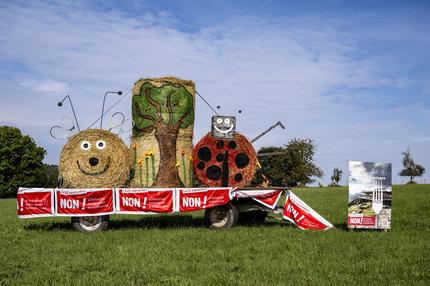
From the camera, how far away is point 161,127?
47.3 feet

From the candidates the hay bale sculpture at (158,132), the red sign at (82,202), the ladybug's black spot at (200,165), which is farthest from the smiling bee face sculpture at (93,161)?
the ladybug's black spot at (200,165)

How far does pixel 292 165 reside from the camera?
69812 millimetres

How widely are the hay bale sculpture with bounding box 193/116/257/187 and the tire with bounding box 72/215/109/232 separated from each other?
2.99 m

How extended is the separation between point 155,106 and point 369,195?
6.14 metres

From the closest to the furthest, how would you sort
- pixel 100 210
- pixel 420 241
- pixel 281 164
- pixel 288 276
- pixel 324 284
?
pixel 324 284 → pixel 288 276 → pixel 420 241 → pixel 100 210 → pixel 281 164

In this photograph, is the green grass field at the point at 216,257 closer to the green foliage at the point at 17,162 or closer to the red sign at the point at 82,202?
the red sign at the point at 82,202

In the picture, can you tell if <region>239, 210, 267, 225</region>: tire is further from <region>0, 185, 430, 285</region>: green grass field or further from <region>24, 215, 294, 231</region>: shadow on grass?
<region>0, 185, 430, 285</region>: green grass field

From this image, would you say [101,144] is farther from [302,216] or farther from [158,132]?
[302,216]

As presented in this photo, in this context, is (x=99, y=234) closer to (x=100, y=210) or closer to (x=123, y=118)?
(x=100, y=210)

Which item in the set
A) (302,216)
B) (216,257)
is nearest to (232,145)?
(302,216)

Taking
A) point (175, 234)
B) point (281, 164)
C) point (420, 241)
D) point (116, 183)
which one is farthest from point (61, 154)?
point (281, 164)

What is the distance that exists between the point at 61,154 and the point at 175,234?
13.0ft

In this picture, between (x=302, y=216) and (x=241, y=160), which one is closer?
(x=302, y=216)

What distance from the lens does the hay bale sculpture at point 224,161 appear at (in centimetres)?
1505
